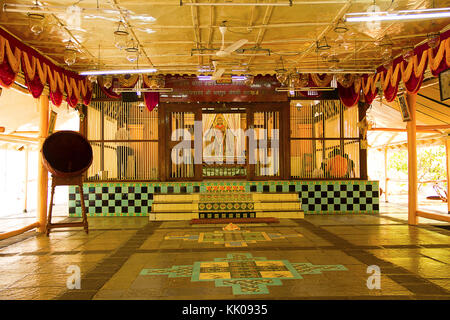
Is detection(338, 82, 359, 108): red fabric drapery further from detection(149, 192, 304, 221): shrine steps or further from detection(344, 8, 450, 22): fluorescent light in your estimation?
detection(344, 8, 450, 22): fluorescent light

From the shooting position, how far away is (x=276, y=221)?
702 centimetres

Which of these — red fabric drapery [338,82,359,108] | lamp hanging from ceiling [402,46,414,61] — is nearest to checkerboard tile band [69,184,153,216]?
red fabric drapery [338,82,359,108]

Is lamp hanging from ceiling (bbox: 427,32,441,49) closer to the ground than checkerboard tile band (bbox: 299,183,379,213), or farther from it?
farther from it

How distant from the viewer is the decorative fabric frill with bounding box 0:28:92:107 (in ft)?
17.0

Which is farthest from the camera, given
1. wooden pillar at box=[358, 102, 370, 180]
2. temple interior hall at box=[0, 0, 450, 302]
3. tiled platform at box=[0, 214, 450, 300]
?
wooden pillar at box=[358, 102, 370, 180]

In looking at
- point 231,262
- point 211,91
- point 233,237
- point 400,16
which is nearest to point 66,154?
point 233,237

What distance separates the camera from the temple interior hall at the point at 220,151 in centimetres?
372

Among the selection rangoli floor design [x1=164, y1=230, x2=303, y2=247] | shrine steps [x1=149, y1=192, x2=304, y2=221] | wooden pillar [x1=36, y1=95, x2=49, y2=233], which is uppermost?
wooden pillar [x1=36, y1=95, x2=49, y2=233]

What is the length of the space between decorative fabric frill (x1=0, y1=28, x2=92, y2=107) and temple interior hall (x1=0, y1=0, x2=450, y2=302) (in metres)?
0.04

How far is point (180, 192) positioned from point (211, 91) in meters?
2.74
